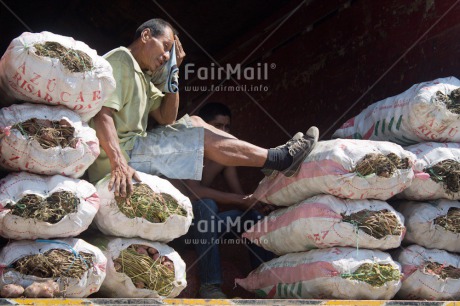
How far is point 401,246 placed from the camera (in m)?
3.73

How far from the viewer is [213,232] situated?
399 centimetres

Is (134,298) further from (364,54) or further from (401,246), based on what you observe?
(364,54)

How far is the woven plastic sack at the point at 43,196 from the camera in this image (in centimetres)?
302

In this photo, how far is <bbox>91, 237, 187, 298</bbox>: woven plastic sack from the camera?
3.21 m

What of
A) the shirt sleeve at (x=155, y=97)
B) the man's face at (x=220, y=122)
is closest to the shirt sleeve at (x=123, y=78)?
the shirt sleeve at (x=155, y=97)

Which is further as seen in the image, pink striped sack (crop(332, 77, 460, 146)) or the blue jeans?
the blue jeans

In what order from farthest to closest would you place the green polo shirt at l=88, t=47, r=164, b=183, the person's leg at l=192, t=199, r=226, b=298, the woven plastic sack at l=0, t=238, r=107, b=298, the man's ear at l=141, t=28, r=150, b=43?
1. the man's ear at l=141, t=28, r=150, b=43
2. the person's leg at l=192, t=199, r=226, b=298
3. the green polo shirt at l=88, t=47, r=164, b=183
4. the woven plastic sack at l=0, t=238, r=107, b=298

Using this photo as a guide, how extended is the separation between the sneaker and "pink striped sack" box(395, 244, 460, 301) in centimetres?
82

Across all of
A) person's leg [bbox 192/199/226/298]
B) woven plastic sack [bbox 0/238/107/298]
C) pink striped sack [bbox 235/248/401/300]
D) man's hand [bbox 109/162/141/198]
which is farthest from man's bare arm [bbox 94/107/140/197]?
pink striped sack [bbox 235/248/401/300]

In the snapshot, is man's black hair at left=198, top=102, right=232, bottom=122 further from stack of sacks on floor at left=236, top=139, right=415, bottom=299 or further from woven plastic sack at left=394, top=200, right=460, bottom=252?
woven plastic sack at left=394, top=200, right=460, bottom=252

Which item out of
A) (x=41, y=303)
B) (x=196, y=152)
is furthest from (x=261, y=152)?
(x=41, y=303)

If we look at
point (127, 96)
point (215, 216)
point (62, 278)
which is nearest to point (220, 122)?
point (215, 216)

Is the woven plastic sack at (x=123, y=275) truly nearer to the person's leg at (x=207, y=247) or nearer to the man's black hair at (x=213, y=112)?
the person's leg at (x=207, y=247)

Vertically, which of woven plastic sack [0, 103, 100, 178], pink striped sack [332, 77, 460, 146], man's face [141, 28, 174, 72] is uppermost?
man's face [141, 28, 174, 72]
